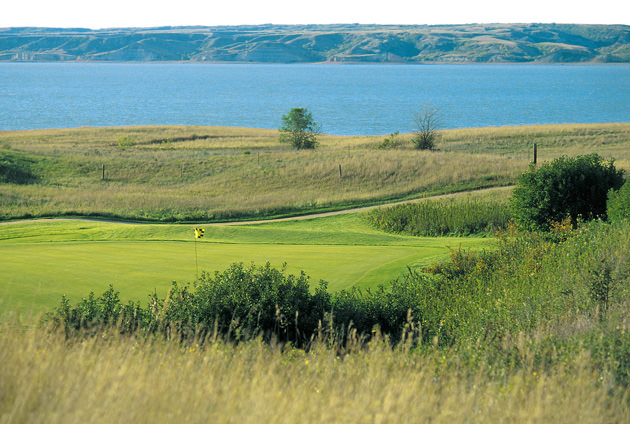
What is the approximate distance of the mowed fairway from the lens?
1253cm

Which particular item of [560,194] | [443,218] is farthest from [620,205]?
[443,218]

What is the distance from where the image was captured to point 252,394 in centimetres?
493

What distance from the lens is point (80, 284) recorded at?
12.8m

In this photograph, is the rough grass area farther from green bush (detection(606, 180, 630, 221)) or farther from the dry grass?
green bush (detection(606, 180, 630, 221))

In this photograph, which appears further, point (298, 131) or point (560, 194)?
point (298, 131)

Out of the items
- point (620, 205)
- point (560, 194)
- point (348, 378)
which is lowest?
point (560, 194)

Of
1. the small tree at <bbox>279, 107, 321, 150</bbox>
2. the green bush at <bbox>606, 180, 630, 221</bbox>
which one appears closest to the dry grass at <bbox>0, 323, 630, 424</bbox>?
the green bush at <bbox>606, 180, 630, 221</bbox>

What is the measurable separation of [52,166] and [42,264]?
36559 millimetres

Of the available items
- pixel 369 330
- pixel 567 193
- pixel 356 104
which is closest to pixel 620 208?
pixel 567 193

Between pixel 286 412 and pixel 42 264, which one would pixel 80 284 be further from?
pixel 286 412

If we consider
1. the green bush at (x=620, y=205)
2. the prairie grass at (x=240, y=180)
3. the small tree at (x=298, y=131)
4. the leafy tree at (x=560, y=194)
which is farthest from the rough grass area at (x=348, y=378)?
the small tree at (x=298, y=131)

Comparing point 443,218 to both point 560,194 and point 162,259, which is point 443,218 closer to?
point 560,194

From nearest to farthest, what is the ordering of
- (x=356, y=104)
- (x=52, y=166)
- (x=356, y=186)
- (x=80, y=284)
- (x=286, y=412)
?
(x=286, y=412) < (x=80, y=284) < (x=356, y=186) < (x=52, y=166) < (x=356, y=104)

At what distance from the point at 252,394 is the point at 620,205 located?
16639mm
